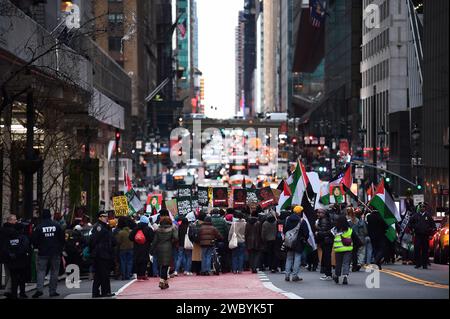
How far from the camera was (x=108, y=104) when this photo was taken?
61438mm

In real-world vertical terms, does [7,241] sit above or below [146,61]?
below

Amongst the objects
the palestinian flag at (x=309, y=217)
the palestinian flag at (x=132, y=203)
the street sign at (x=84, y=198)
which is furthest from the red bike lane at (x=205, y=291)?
the street sign at (x=84, y=198)

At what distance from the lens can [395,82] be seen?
9006cm

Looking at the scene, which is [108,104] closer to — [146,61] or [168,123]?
[146,61]

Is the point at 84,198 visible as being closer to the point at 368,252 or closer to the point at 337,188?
the point at 337,188

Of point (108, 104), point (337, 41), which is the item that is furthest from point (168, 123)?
point (108, 104)

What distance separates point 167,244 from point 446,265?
12488mm

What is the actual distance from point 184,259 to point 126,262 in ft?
6.03

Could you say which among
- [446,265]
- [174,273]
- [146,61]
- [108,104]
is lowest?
[174,273]

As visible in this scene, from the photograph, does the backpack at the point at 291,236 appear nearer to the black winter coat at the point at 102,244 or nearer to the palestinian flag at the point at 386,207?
the palestinian flag at the point at 386,207

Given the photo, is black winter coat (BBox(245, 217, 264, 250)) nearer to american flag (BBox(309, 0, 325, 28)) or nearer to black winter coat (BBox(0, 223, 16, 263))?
black winter coat (BBox(0, 223, 16, 263))
